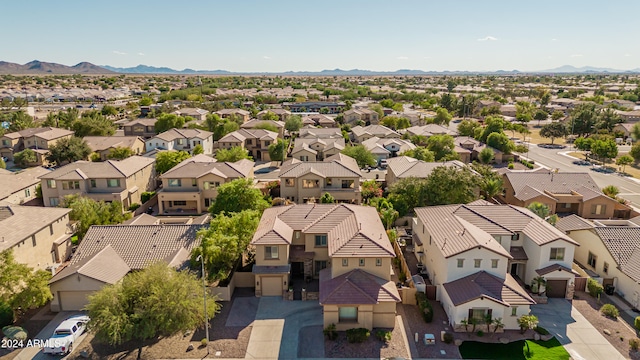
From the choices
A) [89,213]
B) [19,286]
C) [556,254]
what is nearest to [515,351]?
[556,254]

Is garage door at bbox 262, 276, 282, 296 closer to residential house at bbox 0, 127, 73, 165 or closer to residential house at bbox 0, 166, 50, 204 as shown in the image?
residential house at bbox 0, 166, 50, 204

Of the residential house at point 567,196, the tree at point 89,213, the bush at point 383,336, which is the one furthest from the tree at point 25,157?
the residential house at point 567,196

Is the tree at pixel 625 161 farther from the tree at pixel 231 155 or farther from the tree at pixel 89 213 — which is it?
the tree at pixel 89 213

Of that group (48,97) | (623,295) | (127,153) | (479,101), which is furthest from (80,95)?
(623,295)

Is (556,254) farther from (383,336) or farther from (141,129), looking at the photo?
(141,129)

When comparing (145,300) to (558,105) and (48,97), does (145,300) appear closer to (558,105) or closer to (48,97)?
(558,105)
